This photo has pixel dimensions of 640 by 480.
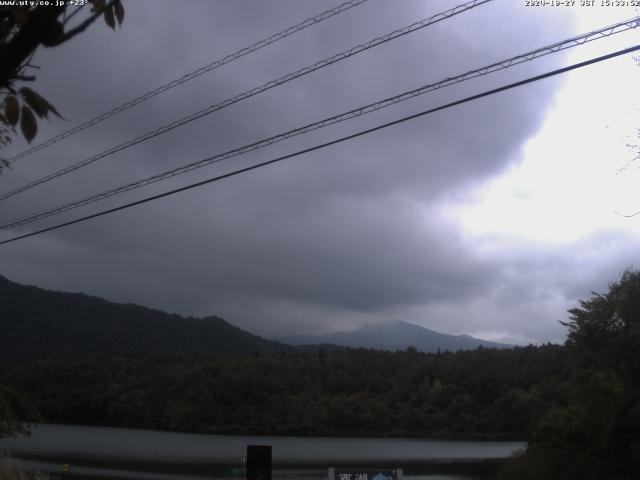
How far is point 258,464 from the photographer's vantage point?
1104 cm

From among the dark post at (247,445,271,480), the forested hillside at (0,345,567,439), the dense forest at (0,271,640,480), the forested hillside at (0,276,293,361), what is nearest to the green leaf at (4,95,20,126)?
the dark post at (247,445,271,480)

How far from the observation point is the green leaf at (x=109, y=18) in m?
3.97

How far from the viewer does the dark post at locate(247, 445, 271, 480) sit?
11039 mm

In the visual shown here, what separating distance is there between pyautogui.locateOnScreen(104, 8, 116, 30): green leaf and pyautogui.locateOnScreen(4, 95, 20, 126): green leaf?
0.75 meters

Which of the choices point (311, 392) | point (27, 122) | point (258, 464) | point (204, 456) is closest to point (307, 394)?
point (311, 392)

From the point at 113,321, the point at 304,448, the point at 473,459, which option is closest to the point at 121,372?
the point at 113,321

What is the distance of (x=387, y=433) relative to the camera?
100812mm

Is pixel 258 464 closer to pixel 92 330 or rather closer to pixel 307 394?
pixel 307 394

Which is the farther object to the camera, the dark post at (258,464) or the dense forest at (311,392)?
the dense forest at (311,392)

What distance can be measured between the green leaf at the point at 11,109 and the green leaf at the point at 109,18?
749mm

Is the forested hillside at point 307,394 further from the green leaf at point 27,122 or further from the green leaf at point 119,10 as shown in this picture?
the green leaf at point 27,122

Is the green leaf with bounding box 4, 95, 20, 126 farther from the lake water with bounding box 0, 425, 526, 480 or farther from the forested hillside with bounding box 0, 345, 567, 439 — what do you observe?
the forested hillside with bounding box 0, 345, 567, 439

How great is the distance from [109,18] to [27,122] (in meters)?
0.82

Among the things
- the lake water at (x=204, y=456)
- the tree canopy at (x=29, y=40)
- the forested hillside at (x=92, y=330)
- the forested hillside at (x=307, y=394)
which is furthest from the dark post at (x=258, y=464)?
the forested hillside at (x=92, y=330)
